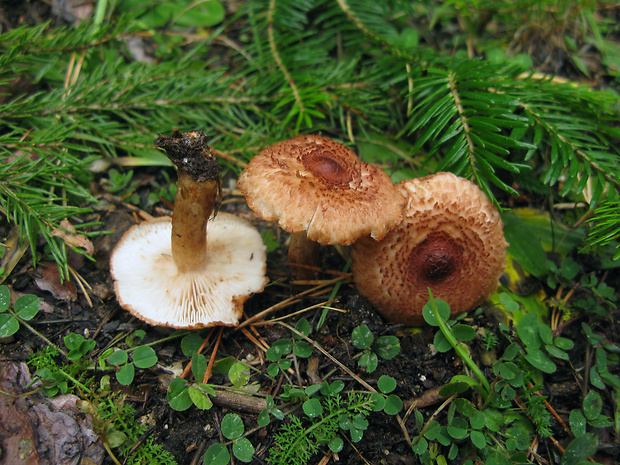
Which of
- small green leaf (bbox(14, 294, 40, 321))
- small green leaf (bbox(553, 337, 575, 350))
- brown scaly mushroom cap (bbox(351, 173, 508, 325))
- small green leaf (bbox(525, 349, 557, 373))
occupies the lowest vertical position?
small green leaf (bbox(14, 294, 40, 321))

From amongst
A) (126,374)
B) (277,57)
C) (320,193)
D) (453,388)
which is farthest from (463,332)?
(277,57)

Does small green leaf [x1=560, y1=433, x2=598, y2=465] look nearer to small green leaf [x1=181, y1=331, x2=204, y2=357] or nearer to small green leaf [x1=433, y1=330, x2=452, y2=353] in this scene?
small green leaf [x1=433, y1=330, x2=452, y2=353]

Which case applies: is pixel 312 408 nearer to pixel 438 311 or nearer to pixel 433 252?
pixel 438 311

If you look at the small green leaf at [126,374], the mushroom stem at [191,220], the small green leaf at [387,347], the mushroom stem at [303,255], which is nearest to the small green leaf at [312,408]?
the small green leaf at [387,347]

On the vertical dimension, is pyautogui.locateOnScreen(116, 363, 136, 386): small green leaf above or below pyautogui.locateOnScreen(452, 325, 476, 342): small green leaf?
below

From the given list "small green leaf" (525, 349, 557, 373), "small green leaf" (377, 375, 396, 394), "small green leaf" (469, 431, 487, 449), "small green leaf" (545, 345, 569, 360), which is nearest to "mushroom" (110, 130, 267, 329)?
"small green leaf" (377, 375, 396, 394)

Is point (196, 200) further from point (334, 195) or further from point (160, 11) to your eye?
point (160, 11)

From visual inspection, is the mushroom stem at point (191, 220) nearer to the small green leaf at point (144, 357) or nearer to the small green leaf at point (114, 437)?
the small green leaf at point (144, 357)

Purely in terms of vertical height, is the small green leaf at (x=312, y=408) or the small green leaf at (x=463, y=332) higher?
the small green leaf at (x=463, y=332)
